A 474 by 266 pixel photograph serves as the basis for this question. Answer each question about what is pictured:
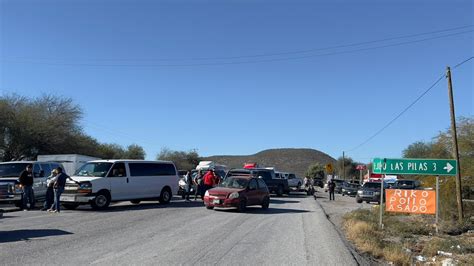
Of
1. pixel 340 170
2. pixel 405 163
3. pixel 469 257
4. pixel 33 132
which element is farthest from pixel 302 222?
pixel 340 170

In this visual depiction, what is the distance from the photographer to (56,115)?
156 feet

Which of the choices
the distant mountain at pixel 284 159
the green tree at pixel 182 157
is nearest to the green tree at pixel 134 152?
the green tree at pixel 182 157

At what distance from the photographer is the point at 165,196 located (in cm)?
2447

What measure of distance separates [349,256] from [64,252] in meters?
5.82

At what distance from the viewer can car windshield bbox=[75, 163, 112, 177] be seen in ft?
70.0

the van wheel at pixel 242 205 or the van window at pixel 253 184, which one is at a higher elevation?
the van window at pixel 253 184

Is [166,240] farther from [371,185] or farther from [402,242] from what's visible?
[371,185]

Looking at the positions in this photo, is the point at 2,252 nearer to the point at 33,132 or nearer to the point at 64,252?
the point at 64,252

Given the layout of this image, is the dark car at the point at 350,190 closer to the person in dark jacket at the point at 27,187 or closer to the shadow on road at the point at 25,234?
the person in dark jacket at the point at 27,187

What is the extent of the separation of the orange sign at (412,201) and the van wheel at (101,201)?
1104 cm

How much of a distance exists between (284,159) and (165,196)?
105332mm

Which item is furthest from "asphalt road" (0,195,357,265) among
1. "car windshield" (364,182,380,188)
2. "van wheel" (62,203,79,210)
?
"car windshield" (364,182,380,188)

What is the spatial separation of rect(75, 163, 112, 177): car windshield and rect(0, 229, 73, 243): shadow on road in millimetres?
8090

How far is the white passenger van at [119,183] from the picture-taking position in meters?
20.2
